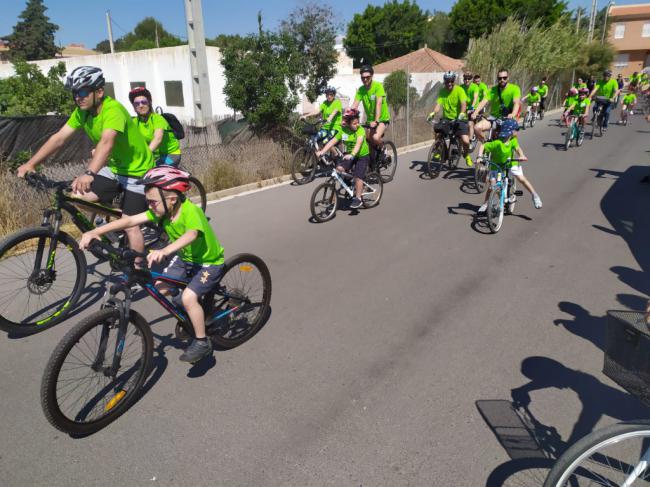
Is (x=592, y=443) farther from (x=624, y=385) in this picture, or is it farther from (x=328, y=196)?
(x=328, y=196)

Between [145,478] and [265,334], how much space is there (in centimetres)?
176

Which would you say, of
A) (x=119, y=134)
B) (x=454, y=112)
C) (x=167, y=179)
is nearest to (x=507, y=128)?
(x=454, y=112)

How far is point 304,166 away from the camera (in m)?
11.0

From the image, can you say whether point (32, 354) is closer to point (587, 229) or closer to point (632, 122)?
point (587, 229)

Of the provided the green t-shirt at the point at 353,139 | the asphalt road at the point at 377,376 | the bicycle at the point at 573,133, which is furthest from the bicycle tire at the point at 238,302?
the bicycle at the point at 573,133

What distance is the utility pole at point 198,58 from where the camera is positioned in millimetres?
13008

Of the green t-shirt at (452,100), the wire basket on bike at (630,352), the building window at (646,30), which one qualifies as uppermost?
the building window at (646,30)

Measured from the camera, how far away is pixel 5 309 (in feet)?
15.6

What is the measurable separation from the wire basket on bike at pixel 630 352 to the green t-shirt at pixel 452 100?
9.17m

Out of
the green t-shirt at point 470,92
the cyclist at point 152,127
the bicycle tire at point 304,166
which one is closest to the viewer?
the cyclist at point 152,127

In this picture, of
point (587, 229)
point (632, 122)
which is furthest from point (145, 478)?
point (632, 122)

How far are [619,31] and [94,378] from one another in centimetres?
8324

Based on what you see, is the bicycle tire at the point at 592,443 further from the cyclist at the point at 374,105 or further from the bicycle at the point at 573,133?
the bicycle at the point at 573,133

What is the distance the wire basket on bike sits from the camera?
1.86 m
